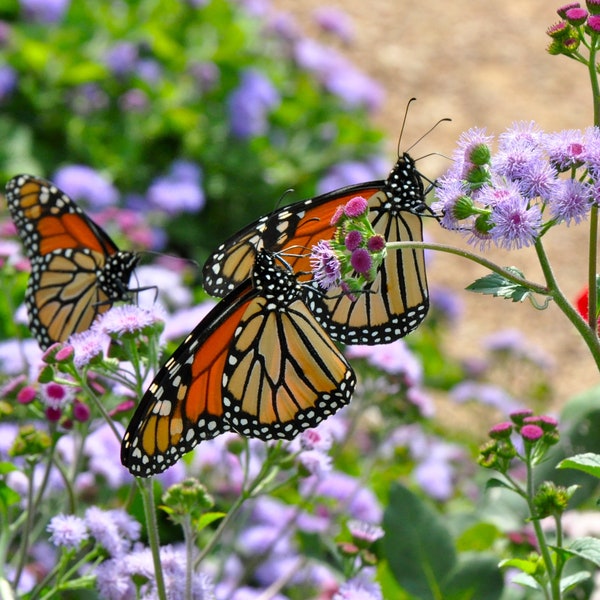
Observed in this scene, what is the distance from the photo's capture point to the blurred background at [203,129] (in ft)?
16.9

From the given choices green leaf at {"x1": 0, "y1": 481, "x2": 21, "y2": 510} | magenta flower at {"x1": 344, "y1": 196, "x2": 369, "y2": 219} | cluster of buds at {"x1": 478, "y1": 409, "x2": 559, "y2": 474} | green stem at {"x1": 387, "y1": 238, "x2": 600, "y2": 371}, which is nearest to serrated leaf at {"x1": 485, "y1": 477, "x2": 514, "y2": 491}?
cluster of buds at {"x1": 478, "y1": 409, "x2": 559, "y2": 474}

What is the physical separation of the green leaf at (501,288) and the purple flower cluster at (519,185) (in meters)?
0.06

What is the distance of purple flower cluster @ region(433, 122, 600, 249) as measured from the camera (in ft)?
5.46

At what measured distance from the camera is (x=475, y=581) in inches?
98.8

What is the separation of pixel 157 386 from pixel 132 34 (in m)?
4.16

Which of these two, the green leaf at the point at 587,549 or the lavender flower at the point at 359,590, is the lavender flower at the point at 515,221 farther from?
the lavender flower at the point at 359,590

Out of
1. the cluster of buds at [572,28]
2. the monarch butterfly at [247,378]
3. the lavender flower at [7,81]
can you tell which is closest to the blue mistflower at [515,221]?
the cluster of buds at [572,28]

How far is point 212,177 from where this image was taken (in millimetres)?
5449

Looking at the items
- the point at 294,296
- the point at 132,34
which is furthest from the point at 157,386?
the point at 132,34

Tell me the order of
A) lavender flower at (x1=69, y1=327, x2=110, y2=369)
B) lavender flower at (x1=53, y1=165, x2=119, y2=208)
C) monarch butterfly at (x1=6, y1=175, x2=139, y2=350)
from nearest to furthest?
lavender flower at (x1=69, y1=327, x2=110, y2=369)
monarch butterfly at (x1=6, y1=175, x2=139, y2=350)
lavender flower at (x1=53, y1=165, x2=119, y2=208)

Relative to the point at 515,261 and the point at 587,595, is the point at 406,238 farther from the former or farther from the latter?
the point at 515,261

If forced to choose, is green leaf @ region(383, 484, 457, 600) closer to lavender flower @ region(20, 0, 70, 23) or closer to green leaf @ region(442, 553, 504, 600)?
green leaf @ region(442, 553, 504, 600)

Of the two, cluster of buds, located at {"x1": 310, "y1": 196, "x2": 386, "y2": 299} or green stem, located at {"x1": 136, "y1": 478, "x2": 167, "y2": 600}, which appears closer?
Answer: cluster of buds, located at {"x1": 310, "y1": 196, "x2": 386, "y2": 299}

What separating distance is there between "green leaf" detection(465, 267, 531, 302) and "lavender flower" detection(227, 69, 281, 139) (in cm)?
398
